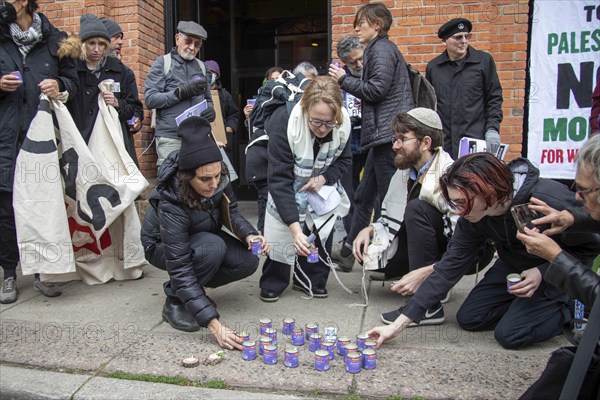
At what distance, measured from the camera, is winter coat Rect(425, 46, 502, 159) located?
4602 mm

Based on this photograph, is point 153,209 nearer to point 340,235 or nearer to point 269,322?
point 269,322

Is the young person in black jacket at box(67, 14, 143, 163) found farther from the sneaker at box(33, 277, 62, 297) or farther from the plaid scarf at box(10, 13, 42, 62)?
the sneaker at box(33, 277, 62, 297)

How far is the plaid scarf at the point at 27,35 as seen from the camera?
381 centimetres

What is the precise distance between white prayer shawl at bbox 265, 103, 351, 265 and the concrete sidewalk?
1.44 ft

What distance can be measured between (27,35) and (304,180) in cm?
221

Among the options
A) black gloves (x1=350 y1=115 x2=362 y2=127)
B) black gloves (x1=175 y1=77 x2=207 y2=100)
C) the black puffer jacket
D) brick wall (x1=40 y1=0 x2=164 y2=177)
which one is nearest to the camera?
the black puffer jacket

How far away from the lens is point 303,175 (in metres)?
3.79

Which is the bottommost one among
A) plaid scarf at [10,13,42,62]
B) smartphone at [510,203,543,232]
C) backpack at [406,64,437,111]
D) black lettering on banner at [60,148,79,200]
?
smartphone at [510,203,543,232]

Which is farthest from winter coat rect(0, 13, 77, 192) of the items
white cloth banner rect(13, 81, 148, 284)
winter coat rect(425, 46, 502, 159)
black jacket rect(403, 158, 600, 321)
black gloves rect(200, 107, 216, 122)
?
winter coat rect(425, 46, 502, 159)

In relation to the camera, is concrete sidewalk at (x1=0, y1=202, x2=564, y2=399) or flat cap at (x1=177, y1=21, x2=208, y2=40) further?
flat cap at (x1=177, y1=21, x2=208, y2=40)

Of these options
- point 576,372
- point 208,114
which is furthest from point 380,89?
point 576,372

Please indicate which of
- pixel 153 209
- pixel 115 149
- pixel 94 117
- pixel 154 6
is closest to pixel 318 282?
pixel 153 209

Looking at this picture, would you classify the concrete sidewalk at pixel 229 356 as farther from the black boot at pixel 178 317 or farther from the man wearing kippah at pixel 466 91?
the man wearing kippah at pixel 466 91

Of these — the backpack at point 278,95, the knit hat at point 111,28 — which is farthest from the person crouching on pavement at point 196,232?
the knit hat at point 111,28
